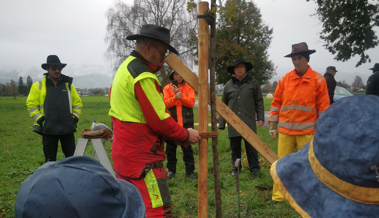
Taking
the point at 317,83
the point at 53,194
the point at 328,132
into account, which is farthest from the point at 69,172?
the point at 317,83

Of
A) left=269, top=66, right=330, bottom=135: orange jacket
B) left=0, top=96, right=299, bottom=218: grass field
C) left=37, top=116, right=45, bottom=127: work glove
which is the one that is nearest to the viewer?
left=269, top=66, right=330, bottom=135: orange jacket

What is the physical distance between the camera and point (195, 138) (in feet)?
8.80

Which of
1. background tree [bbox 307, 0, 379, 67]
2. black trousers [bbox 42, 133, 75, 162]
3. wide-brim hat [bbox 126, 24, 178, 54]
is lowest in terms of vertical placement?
black trousers [bbox 42, 133, 75, 162]

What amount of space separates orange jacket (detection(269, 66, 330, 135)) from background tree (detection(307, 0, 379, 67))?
7.50 meters

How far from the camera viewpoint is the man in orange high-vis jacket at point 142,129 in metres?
A: 2.45

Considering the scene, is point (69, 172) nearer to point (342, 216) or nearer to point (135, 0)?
point (342, 216)

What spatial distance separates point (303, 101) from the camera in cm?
411

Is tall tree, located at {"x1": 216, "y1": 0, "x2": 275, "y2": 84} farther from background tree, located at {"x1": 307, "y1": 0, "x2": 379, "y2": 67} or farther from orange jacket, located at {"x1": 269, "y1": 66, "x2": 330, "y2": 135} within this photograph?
orange jacket, located at {"x1": 269, "y1": 66, "x2": 330, "y2": 135}

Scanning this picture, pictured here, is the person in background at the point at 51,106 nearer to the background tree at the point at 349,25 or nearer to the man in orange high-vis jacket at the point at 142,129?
the man in orange high-vis jacket at the point at 142,129

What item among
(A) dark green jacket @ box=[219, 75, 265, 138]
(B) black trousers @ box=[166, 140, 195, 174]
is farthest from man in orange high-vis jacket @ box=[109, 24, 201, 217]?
(A) dark green jacket @ box=[219, 75, 265, 138]

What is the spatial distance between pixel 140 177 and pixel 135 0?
29.6 m

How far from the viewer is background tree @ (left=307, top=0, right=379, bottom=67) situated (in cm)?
1021

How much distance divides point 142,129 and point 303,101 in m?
2.57

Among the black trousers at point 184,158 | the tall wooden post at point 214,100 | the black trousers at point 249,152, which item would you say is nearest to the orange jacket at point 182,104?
the black trousers at point 184,158
